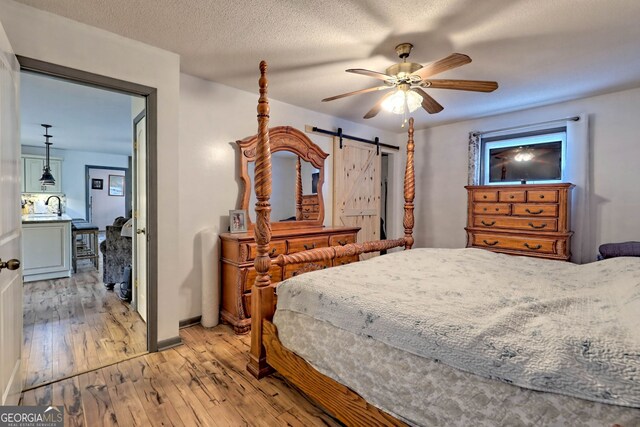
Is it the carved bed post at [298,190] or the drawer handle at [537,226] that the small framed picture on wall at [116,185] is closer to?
the carved bed post at [298,190]

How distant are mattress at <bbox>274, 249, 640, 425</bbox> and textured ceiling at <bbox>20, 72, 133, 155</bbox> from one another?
2726 mm

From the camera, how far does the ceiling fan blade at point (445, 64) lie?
187cm

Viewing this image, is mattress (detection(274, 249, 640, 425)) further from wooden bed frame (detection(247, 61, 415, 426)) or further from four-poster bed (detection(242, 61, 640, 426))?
wooden bed frame (detection(247, 61, 415, 426))

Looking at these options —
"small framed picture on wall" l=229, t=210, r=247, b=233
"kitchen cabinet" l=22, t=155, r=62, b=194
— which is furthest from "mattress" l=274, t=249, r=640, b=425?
"kitchen cabinet" l=22, t=155, r=62, b=194

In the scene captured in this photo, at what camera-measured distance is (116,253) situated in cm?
394

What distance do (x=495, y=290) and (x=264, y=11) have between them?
7.03ft

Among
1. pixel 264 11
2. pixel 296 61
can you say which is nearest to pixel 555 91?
pixel 296 61

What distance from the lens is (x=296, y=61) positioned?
8.58ft

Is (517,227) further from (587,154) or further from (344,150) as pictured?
(344,150)

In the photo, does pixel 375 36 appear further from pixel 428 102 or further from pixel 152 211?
pixel 152 211

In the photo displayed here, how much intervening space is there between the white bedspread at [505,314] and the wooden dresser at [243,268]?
1.05 meters

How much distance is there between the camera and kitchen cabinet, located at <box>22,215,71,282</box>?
4402 mm

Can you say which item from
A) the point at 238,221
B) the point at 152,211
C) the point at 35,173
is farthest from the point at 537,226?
the point at 35,173

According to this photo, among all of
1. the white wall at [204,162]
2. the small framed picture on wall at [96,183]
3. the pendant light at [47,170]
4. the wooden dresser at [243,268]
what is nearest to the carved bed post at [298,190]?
the wooden dresser at [243,268]
